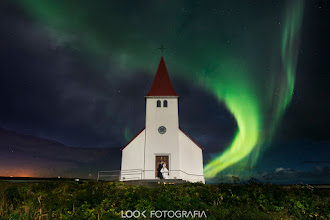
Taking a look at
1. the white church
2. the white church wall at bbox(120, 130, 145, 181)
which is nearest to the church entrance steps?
the white church

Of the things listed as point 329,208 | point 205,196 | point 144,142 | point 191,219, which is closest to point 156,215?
point 191,219

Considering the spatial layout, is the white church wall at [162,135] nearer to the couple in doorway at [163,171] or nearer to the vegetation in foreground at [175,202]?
the couple in doorway at [163,171]

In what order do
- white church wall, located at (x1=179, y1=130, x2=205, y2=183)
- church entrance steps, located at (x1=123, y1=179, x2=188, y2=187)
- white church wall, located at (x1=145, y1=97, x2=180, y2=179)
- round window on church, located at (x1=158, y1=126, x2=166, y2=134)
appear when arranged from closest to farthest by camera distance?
church entrance steps, located at (x1=123, y1=179, x2=188, y2=187), white church wall, located at (x1=145, y1=97, x2=180, y2=179), white church wall, located at (x1=179, y1=130, x2=205, y2=183), round window on church, located at (x1=158, y1=126, x2=166, y2=134)

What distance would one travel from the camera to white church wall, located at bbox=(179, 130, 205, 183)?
70.0 ft

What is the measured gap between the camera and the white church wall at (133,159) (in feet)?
68.8

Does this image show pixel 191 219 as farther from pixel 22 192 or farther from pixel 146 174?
pixel 146 174

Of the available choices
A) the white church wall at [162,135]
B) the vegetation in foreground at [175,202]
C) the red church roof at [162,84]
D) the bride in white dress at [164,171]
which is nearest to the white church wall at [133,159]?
the white church wall at [162,135]

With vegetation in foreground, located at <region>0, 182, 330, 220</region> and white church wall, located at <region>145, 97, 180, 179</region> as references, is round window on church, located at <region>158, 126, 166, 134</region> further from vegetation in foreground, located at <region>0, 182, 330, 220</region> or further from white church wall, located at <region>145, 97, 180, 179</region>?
vegetation in foreground, located at <region>0, 182, 330, 220</region>

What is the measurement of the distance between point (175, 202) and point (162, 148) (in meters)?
14.5

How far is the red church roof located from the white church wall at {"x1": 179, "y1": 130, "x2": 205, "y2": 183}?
4692 millimetres

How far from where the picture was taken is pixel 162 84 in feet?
80.9

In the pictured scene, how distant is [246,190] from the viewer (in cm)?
849

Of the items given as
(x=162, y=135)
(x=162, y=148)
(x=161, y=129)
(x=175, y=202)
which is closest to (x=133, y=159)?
(x=162, y=148)

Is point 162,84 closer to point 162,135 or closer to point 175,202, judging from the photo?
point 162,135
